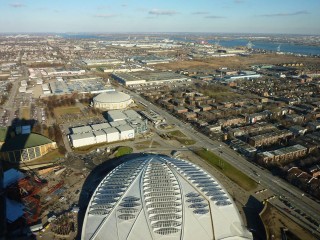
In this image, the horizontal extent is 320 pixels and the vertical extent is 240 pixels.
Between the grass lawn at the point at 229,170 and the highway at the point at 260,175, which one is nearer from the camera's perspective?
the highway at the point at 260,175

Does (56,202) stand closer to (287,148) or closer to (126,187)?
(126,187)

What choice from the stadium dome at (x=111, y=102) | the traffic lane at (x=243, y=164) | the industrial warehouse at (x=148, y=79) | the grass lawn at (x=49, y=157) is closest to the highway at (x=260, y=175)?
the traffic lane at (x=243, y=164)

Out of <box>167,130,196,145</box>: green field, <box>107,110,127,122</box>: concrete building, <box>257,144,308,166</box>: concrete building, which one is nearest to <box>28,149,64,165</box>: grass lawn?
<box>107,110,127,122</box>: concrete building

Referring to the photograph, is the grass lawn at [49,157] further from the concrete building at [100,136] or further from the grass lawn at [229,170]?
the grass lawn at [229,170]

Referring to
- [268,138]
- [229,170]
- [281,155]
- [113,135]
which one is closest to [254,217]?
[229,170]

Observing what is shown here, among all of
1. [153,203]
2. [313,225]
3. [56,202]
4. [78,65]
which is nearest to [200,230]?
[153,203]

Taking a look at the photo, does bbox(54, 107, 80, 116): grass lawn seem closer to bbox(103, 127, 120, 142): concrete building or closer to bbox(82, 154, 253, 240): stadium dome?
bbox(103, 127, 120, 142): concrete building

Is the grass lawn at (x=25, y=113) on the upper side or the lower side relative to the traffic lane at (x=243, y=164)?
upper
